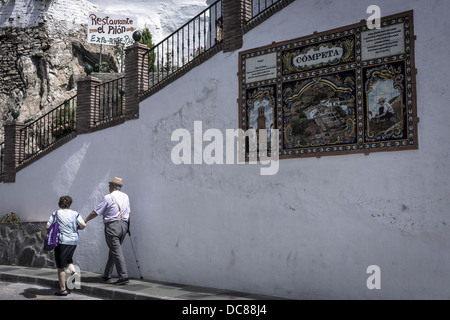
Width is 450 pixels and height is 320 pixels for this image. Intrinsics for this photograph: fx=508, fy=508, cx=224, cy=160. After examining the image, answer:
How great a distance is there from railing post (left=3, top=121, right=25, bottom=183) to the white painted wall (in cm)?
213

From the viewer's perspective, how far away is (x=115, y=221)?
9109 mm

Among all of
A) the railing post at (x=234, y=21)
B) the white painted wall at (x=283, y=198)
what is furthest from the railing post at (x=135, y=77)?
the railing post at (x=234, y=21)

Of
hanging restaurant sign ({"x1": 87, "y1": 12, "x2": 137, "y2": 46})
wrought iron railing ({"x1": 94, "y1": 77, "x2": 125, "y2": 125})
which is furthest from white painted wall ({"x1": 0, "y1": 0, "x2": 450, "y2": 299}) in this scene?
hanging restaurant sign ({"x1": 87, "y1": 12, "x2": 137, "y2": 46})

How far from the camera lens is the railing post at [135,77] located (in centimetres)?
1058

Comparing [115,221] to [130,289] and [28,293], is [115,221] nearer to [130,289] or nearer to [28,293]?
[130,289]

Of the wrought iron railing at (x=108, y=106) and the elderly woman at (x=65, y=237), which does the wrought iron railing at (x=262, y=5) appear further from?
the elderly woman at (x=65, y=237)

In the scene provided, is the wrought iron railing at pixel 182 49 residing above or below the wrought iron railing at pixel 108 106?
above

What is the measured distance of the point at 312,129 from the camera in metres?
7.80

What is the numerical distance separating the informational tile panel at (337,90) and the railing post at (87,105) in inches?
170

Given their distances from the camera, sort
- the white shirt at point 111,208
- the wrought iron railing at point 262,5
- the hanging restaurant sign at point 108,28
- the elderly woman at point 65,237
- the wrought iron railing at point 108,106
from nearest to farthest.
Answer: the elderly woman at point 65,237, the wrought iron railing at point 262,5, the white shirt at point 111,208, the wrought iron railing at point 108,106, the hanging restaurant sign at point 108,28

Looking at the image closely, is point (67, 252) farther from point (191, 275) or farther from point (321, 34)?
point (321, 34)

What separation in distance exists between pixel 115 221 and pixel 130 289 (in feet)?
4.29

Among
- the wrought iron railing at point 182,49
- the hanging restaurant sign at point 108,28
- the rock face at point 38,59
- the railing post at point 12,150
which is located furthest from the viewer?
the rock face at point 38,59
